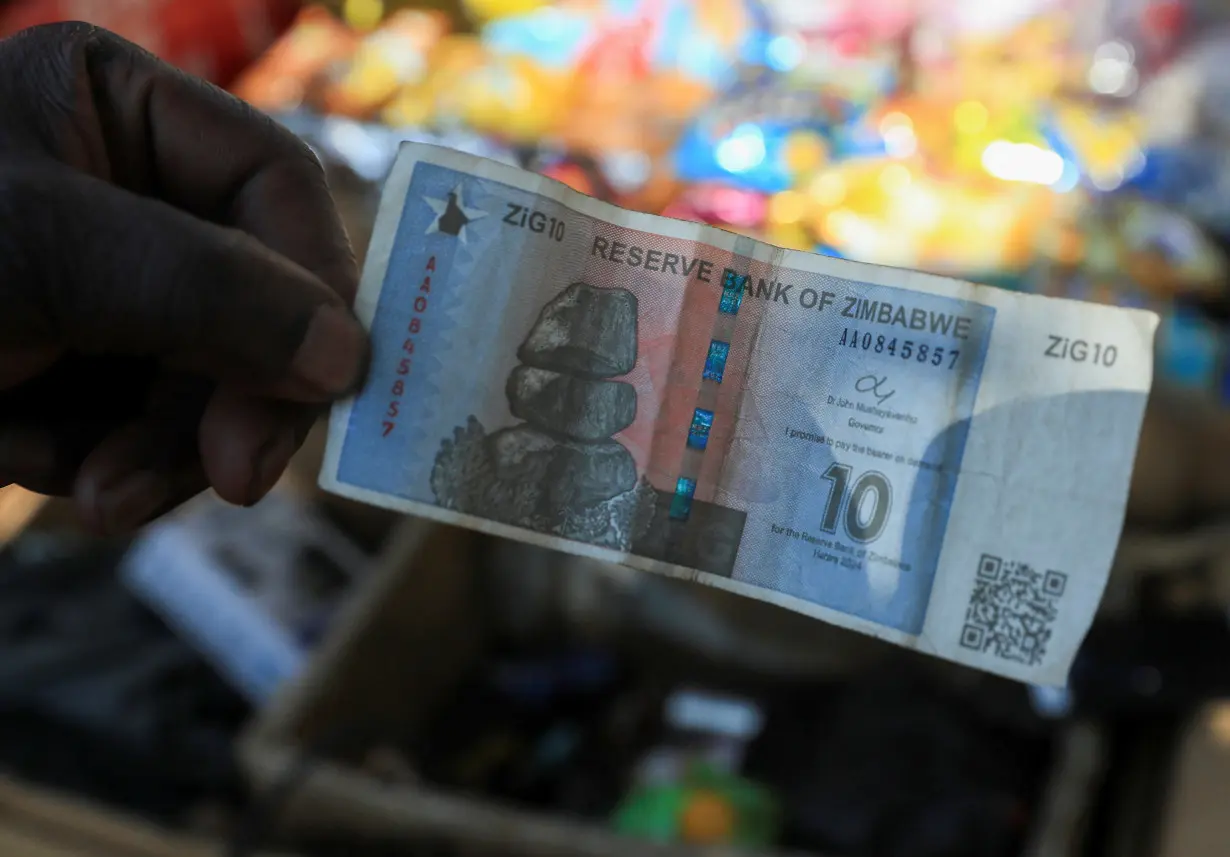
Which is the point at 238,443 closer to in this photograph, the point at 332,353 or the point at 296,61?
the point at 332,353

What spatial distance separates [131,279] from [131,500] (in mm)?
155

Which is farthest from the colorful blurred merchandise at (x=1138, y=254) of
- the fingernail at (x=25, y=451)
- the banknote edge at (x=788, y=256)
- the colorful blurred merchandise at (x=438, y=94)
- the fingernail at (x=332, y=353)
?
the fingernail at (x=25, y=451)

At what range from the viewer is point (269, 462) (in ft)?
1.96

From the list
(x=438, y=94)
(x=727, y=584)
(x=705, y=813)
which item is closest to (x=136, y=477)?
(x=727, y=584)

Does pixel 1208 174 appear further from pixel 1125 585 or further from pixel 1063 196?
pixel 1125 585

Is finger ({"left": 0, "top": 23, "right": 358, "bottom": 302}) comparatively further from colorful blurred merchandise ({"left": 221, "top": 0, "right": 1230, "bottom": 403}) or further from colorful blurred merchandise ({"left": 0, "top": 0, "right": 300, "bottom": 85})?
colorful blurred merchandise ({"left": 0, "top": 0, "right": 300, "bottom": 85})

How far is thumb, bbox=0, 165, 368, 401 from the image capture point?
493mm

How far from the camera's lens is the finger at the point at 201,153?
1.90ft

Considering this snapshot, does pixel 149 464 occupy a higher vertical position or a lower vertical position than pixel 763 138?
lower

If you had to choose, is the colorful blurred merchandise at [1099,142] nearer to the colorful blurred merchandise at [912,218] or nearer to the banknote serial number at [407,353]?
the colorful blurred merchandise at [912,218]

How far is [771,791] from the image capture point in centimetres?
131

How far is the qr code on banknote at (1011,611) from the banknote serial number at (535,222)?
330mm

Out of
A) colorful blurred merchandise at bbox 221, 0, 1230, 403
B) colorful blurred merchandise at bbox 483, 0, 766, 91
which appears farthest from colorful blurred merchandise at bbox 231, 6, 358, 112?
colorful blurred merchandise at bbox 483, 0, 766, 91

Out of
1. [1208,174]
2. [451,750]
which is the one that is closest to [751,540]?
[451,750]
